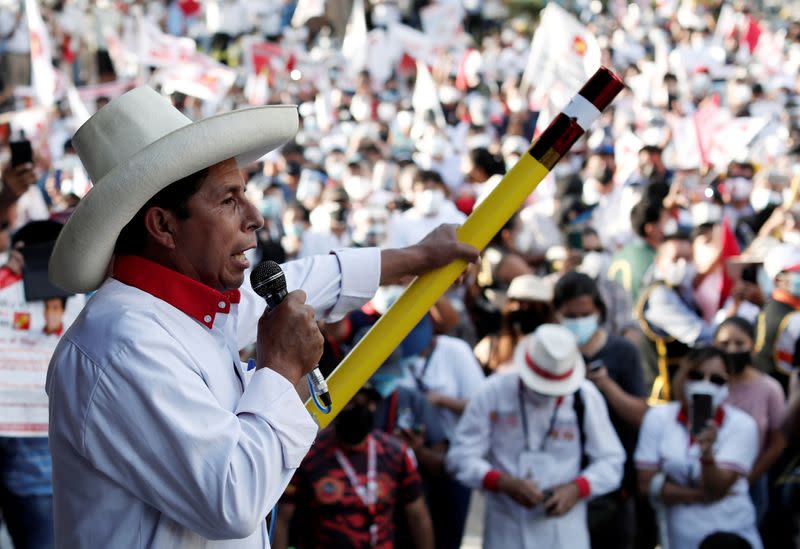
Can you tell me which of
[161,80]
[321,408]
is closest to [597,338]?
[321,408]

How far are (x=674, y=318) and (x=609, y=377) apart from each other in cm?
116

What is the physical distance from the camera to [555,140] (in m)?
2.87

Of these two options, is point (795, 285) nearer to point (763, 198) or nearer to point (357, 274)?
point (357, 274)

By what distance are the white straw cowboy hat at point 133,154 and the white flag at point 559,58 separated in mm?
11040

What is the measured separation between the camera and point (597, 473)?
5.71m

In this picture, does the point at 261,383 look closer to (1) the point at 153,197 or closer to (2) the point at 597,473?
(1) the point at 153,197

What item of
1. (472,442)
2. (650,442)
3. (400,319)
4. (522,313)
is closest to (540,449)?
(472,442)

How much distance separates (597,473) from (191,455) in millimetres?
3711

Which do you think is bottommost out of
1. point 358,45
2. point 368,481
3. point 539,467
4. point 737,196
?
point 358,45

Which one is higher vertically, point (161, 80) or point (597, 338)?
point (597, 338)

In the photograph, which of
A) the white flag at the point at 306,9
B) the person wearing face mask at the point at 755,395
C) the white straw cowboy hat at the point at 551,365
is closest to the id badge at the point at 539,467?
the white straw cowboy hat at the point at 551,365

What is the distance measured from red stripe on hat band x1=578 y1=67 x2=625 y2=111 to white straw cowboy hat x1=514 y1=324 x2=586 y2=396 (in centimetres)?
287

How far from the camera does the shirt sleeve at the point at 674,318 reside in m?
7.39

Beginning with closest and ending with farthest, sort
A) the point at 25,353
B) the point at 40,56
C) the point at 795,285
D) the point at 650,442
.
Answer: the point at 25,353
the point at 650,442
the point at 795,285
the point at 40,56
